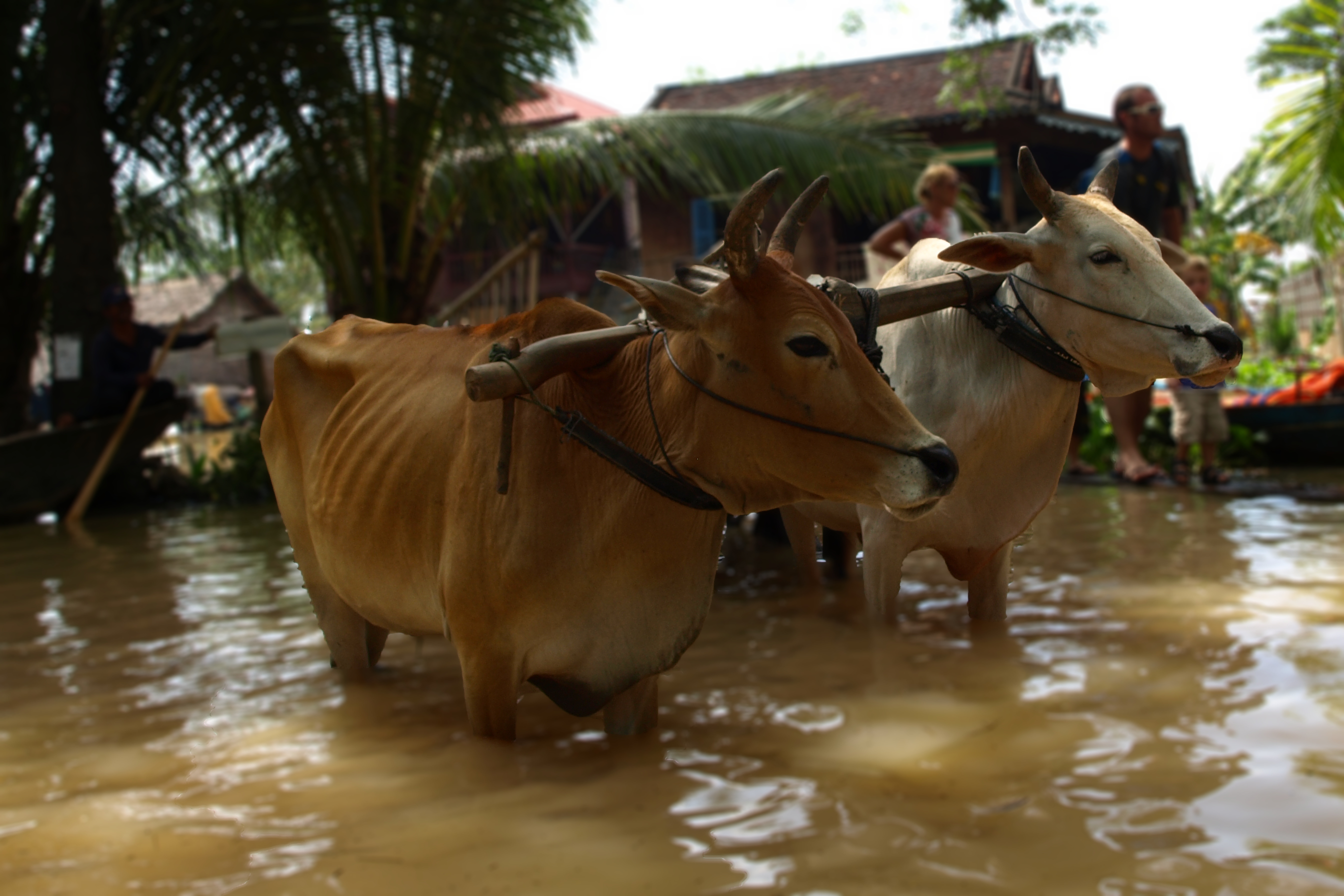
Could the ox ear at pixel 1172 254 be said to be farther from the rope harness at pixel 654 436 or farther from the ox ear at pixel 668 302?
the ox ear at pixel 668 302

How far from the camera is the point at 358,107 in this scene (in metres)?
8.72

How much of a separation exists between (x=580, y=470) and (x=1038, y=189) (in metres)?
1.13

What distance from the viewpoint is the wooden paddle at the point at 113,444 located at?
9414 mm

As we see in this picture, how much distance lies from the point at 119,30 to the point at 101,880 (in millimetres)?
9184

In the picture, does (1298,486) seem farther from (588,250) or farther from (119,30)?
(588,250)

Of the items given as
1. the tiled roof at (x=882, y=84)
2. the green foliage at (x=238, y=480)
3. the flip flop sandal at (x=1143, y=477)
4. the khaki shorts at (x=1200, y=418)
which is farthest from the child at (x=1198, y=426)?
the tiled roof at (x=882, y=84)

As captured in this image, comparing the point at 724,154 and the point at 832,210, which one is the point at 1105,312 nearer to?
the point at 724,154

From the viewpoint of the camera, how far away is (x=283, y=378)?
130 inches

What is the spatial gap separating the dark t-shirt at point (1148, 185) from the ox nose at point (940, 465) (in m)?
1.14

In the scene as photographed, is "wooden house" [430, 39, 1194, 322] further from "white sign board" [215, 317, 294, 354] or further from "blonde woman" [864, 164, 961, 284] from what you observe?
"blonde woman" [864, 164, 961, 284]

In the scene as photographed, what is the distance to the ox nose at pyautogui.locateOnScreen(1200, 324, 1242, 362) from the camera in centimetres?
192

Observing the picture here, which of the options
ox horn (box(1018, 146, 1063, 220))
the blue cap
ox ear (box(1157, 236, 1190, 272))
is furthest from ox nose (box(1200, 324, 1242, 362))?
the blue cap

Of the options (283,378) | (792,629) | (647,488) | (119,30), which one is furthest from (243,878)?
(119,30)

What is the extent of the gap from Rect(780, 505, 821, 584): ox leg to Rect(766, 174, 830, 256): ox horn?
122 centimetres
